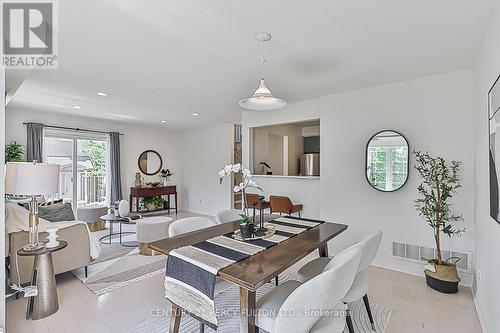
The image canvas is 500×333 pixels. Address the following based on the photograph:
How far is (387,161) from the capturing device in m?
3.25

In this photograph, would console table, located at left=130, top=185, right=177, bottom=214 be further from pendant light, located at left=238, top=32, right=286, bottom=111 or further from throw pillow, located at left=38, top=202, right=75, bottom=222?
pendant light, located at left=238, top=32, right=286, bottom=111

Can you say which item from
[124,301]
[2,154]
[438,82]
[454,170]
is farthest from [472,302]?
[2,154]

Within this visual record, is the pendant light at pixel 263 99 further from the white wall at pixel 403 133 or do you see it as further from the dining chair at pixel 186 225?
the white wall at pixel 403 133

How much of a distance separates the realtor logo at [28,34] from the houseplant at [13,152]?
2.77 metres

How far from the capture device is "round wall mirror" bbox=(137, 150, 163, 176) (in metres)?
6.72

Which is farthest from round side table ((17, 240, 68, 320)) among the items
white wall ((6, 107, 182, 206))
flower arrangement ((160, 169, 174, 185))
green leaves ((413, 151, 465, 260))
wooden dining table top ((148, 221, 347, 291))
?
flower arrangement ((160, 169, 174, 185))

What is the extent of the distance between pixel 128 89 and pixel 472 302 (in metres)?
4.74

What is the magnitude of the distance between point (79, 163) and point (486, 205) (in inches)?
273

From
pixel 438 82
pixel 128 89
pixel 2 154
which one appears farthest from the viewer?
pixel 128 89

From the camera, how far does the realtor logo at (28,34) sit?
1.73m

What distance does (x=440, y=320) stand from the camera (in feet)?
7.08

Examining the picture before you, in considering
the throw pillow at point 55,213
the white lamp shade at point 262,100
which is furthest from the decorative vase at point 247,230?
the throw pillow at point 55,213

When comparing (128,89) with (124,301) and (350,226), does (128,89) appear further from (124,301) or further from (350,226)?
(350,226)

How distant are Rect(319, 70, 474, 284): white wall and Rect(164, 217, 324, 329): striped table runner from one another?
201 centimetres
